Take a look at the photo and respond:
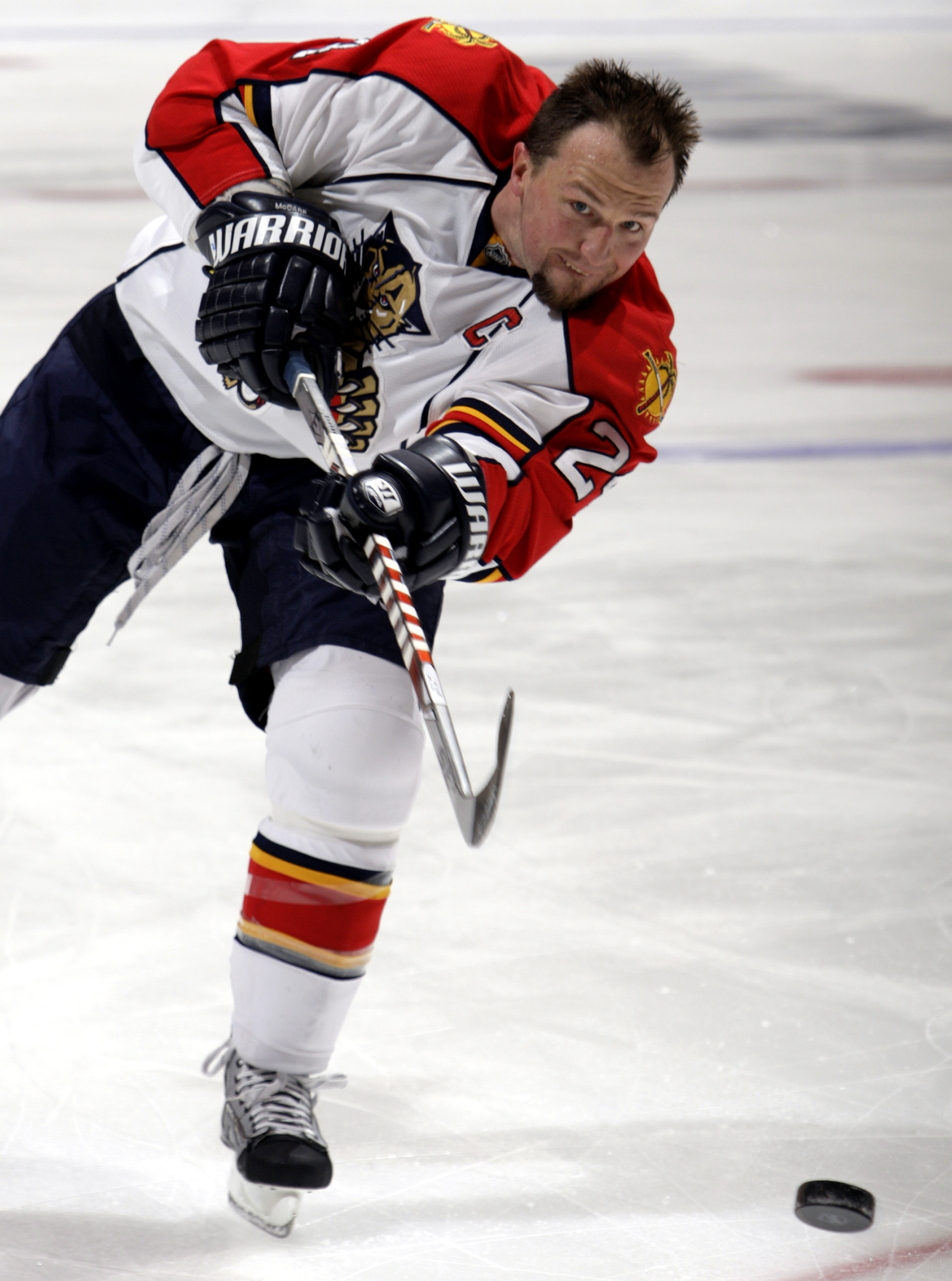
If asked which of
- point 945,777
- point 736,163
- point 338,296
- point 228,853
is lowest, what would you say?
point 736,163

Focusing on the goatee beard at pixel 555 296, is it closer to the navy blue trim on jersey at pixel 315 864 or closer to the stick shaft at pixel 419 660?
the stick shaft at pixel 419 660

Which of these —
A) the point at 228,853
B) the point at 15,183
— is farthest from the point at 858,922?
the point at 15,183

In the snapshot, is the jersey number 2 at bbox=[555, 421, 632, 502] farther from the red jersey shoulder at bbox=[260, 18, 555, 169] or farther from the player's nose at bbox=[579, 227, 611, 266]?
the red jersey shoulder at bbox=[260, 18, 555, 169]

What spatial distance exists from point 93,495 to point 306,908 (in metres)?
0.54

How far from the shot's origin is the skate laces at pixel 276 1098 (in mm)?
1688

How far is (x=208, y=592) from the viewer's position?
326cm

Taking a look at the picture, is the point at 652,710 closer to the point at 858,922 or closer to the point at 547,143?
the point at 858,922

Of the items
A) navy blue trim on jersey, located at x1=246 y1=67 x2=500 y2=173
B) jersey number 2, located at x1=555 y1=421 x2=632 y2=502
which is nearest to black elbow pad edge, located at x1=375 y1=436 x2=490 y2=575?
jersey number 2, located at x1=555 y1=421 x2=632 y2=502

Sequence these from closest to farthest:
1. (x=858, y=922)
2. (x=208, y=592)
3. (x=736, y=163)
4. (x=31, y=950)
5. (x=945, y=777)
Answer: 1. (x=31, y=950)
2. (x=858, y=922)
3. (x=945, y=777)
4. (x=208, y=592)
5. (x=736, y=163)

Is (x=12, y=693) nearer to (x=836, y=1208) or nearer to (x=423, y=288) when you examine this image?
(x=423, y=288)

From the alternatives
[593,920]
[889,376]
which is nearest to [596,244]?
[593,920]

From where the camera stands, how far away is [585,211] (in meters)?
Result: 1.66

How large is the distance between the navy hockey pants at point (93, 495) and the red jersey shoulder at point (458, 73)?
0.38 m

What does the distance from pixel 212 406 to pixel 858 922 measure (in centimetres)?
113
